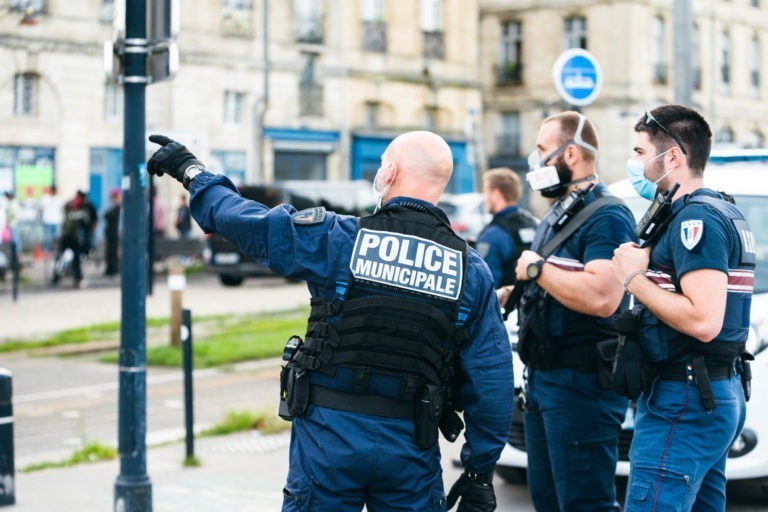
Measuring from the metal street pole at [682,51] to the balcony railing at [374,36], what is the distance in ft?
94.2

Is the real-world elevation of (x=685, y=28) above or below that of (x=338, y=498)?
above

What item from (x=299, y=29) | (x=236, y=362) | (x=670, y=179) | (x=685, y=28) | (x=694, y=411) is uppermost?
(x=299, y=29)

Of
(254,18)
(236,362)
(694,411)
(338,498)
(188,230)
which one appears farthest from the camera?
(254,18)

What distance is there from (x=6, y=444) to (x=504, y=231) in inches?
131

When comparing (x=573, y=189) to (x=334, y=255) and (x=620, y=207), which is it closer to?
(x=620, y=207)

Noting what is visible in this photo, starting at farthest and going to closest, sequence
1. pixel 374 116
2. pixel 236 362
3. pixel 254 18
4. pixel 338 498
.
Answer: pixel 374 116, pixel 254 18, pixel 236 362, pixel 338 498

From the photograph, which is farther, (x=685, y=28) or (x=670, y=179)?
(x=685, y=28)

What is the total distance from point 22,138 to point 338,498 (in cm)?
3007

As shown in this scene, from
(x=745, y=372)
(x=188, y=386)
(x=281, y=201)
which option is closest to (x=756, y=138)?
(x=281, y=201)

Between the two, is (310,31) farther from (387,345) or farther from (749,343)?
(387,345)

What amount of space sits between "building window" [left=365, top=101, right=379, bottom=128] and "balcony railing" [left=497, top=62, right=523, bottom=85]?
10.2 metres

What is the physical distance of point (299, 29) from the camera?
40062 mm

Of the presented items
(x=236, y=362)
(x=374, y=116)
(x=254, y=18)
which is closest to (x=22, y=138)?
(x=254, y=18)

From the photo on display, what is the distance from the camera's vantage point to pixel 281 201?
2459 cm
